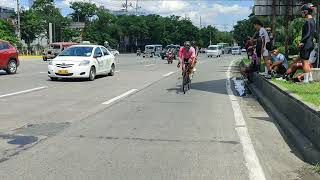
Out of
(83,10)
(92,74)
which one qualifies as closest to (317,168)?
(92,74)

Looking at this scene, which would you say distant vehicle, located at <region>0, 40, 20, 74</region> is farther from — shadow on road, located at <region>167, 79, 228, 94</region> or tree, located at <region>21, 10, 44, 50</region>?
tree, located at <region>21, 10, 44, 50</region>

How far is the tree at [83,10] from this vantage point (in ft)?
361

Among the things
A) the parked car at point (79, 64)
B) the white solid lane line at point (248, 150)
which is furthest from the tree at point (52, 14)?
the white solid lane line at point (248, 150)

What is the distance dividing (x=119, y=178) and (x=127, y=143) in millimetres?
2018

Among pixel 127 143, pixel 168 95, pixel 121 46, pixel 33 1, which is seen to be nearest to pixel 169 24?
pixel 121 46

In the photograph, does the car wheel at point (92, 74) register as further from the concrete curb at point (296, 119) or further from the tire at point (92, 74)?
the concrete curb at point (296, 119)

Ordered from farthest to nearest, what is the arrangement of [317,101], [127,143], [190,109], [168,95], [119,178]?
[168,95] → [190,109] → [317,101] → [127,143] → [119,178]

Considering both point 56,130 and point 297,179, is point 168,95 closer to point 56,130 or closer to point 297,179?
point 56,130

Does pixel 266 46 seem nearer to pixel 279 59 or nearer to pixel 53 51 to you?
pixel 279 59

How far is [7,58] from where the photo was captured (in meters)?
23.8

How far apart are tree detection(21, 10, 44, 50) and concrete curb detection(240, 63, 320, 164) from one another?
68.7 meters

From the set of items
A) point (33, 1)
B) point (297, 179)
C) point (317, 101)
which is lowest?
point (297, 179)

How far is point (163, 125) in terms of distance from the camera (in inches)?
381

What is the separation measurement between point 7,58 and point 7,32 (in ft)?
151
